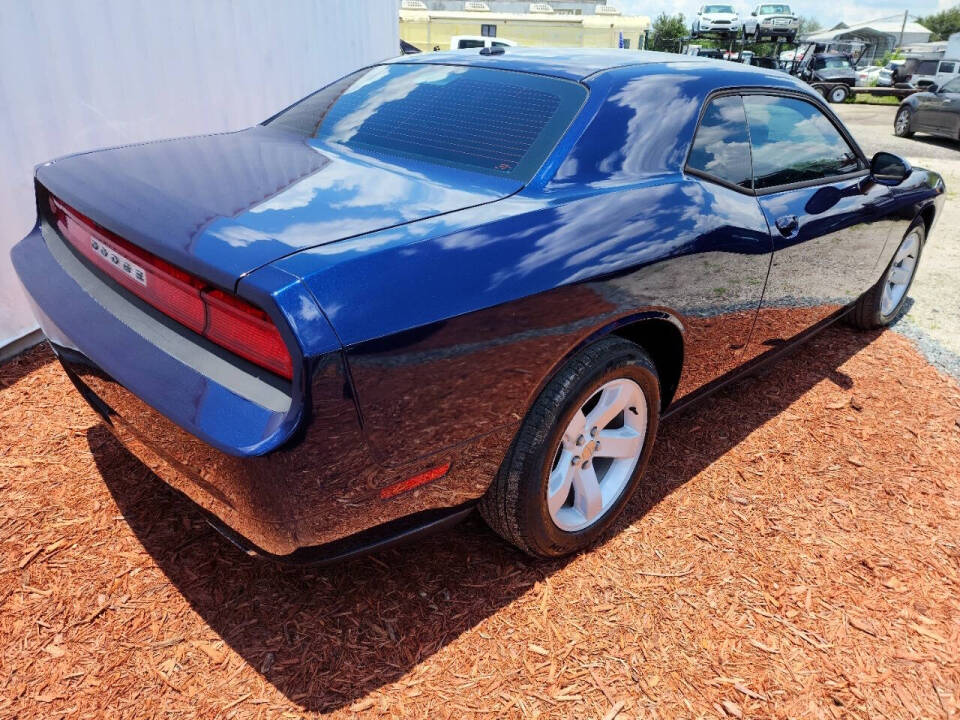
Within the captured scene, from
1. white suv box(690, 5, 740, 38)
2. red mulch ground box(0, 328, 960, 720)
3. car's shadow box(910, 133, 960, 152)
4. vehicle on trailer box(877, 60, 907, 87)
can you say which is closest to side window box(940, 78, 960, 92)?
car's shadow box(910, 133, 960, 152)

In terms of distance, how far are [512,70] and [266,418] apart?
70.2 inches

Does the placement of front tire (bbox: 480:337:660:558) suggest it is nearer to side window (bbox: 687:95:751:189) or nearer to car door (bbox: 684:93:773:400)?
car door (bbox: 684:93:773:400)

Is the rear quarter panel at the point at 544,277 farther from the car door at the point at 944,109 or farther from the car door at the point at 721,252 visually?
the car door at the point at 944,109

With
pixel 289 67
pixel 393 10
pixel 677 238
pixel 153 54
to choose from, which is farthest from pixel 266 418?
pixel 393 10

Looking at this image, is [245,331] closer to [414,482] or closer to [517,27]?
[414,482]

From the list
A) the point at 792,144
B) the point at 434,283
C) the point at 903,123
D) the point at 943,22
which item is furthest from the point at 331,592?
the point at 943,22

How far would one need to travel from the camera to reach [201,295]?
1.68m

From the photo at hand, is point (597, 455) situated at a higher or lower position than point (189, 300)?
lower

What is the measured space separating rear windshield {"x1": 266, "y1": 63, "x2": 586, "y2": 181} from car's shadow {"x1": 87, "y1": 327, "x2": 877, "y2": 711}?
53.2 inches

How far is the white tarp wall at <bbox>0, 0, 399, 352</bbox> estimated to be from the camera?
3570mm

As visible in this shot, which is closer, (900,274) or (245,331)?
(245,331)

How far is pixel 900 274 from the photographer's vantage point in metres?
4.61

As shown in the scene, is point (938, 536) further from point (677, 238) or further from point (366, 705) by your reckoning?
point (366, 705)

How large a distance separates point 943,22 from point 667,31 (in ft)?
192
